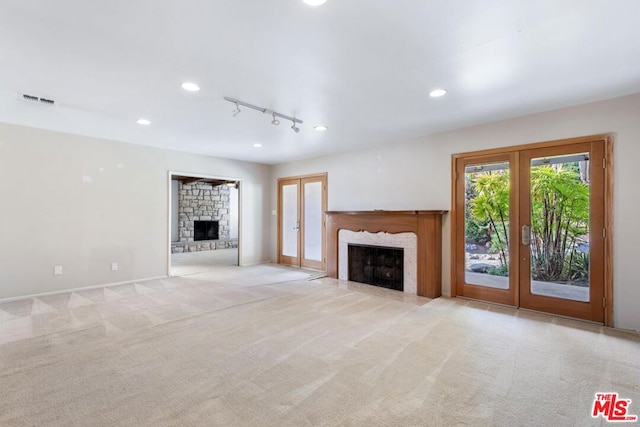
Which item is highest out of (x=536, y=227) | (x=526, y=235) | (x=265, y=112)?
(x=265, y=112)

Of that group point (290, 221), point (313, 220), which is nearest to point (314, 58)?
point (313, 220)

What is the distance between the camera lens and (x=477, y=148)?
432 centimetres

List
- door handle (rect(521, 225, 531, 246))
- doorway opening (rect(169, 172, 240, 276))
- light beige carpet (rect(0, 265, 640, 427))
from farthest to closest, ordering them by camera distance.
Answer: doorway opening (rect(169, 172, 240, 276)), door handle (rect(521, 225, 531, 246)), light beige carpet (rect(0, 265, 640, 427))

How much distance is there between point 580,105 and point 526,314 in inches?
99.8

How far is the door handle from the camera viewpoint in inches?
153

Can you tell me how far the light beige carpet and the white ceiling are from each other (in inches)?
97.8

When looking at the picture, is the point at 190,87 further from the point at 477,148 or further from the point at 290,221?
the point at 290,221

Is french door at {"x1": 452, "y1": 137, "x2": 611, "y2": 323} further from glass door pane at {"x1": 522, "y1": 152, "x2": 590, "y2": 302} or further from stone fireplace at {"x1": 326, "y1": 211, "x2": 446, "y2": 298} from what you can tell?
stone fireplace at {"x1": 326, "y1": 211, "x2": 446, "y2": 298}

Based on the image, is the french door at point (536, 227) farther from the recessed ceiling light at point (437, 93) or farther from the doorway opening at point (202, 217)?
the doorway opening at point (202, 217)

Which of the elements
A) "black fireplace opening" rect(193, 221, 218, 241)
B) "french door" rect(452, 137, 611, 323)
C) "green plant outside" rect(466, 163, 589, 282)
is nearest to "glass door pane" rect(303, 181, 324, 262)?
"french door" rect(452, 137, 611, 323)

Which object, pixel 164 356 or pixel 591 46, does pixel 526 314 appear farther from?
pixel 164 356

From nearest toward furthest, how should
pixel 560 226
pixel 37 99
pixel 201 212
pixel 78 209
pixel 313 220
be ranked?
pixel 37 99 < pixel 560 226 < pixel 78 209 < pixel 313 220 < pixel 201 212

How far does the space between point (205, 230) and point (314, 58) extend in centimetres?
990

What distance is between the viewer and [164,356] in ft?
8.66
